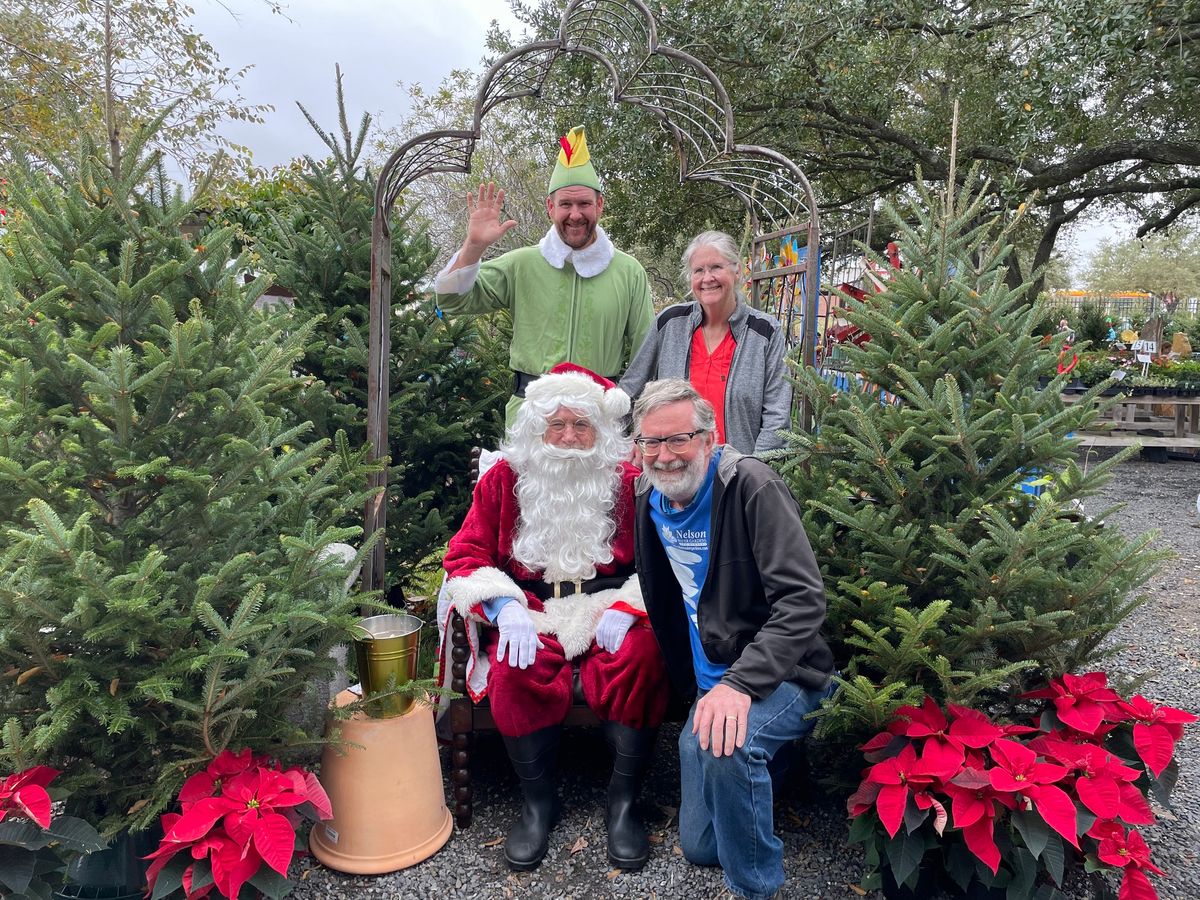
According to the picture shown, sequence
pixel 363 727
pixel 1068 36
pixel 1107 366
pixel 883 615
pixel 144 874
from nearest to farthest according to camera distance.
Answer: pixel 144 874
pixel 883 615
pixel 363 727
pixel 1068 36
pixel 1107 366

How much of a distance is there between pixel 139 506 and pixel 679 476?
5.39ft

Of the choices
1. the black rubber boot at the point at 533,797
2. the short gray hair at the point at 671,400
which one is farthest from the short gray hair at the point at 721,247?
the black rubber boot at the point at 533,797

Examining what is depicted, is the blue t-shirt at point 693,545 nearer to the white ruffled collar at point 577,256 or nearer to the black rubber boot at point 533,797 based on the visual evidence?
the black rubber boot at point 533,797

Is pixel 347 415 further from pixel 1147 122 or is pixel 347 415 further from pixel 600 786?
pixel 1147 122

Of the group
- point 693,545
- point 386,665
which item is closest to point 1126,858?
point 693,545

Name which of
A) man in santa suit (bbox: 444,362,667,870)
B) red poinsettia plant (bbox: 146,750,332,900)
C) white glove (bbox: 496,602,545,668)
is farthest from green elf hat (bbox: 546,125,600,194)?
red poinsettia plant (bbox: 146,750,332,900)

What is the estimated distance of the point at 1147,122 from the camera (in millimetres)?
11000

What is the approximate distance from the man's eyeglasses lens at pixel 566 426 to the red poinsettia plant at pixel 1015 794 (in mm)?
1519

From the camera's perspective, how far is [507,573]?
3.18 meters

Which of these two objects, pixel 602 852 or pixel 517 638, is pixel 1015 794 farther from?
pixel 517 638

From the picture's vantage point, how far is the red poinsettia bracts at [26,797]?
1.91 meters

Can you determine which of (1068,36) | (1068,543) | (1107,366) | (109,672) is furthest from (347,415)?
(1107,366)

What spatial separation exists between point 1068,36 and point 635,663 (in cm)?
720

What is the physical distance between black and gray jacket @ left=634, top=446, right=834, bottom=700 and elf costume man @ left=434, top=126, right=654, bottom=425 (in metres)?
1.28
